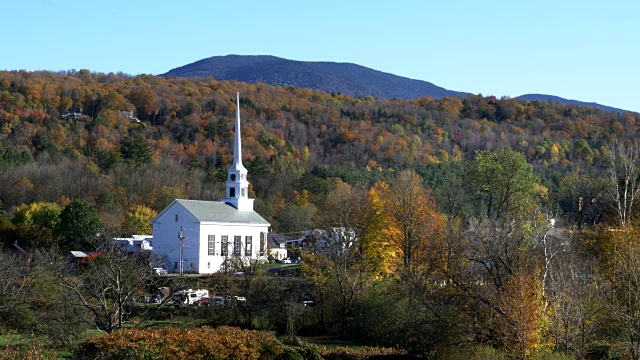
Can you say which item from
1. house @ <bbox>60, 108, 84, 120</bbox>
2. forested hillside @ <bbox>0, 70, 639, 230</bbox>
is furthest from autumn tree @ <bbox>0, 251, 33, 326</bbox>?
house @ <bbox>60, 108, 84, 120</bbox>

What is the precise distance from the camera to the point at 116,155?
9644 cm

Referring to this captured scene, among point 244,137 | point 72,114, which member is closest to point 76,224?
point 244,137

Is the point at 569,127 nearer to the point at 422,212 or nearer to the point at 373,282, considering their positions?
the point at 422,212

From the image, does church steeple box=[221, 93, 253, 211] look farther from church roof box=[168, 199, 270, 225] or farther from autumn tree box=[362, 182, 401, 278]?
autumn tree box=[362, 182, 401, 278]

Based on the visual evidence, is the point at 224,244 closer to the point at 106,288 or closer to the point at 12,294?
the point at 12,294

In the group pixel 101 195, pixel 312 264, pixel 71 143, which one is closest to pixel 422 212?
pixel 312 264

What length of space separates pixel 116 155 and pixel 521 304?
74.1 meters

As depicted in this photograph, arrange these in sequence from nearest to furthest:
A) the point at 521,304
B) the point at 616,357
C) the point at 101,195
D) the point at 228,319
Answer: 1. the point at 521,304
2. the point at 616,357
3. the point at 228,319
4. the point at 101,195

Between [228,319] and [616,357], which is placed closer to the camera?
[616,357]

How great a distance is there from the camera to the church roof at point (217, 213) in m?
66.1

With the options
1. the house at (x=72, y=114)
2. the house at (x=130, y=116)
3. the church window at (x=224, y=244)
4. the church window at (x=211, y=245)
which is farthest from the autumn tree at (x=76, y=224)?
the house at (x=130, y=116)

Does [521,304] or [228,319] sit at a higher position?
[521,304]

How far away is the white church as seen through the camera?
64875 millimetres

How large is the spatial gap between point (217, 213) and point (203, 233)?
2.65 m
